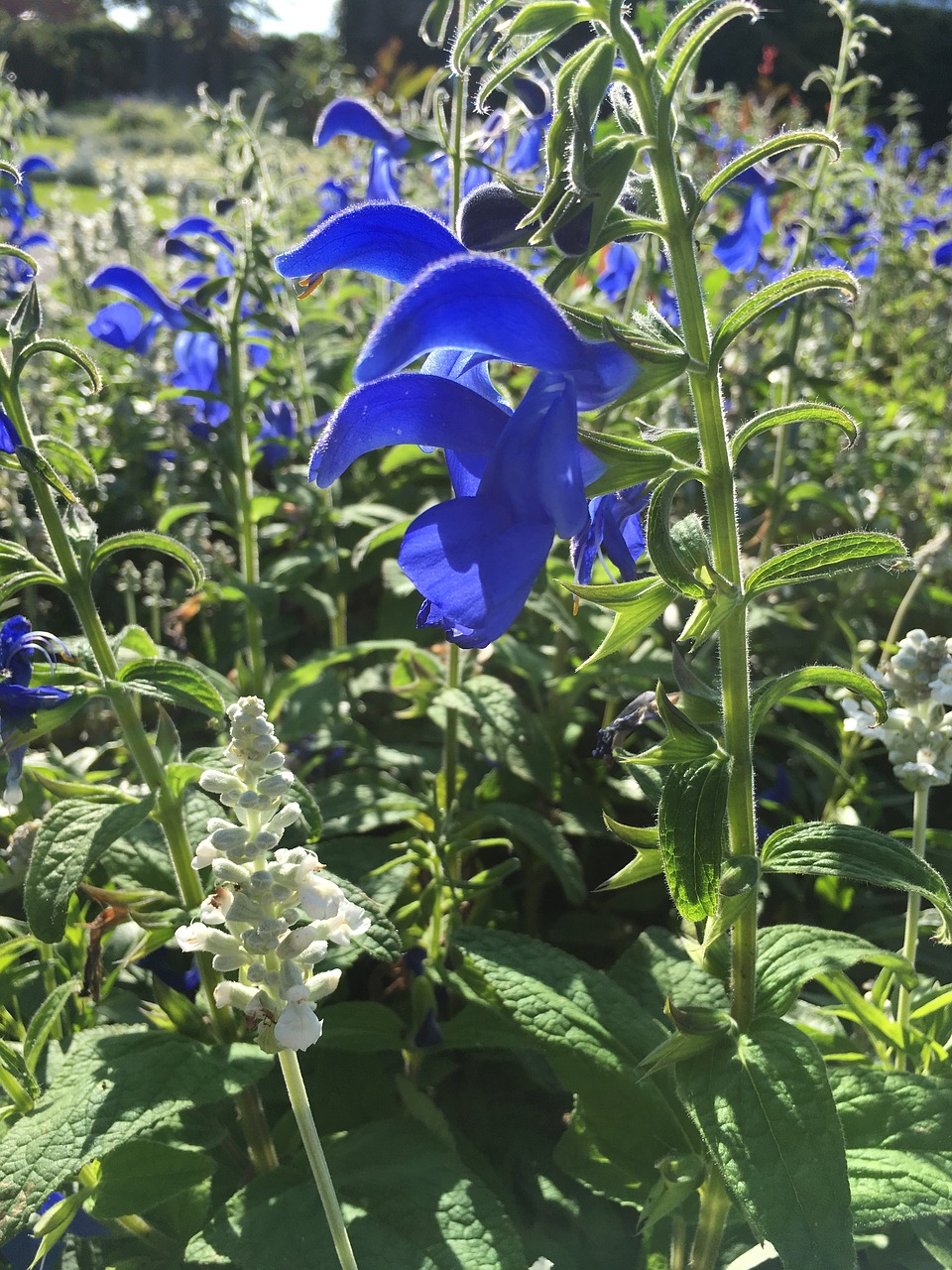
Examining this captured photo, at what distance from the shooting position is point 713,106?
9.79m

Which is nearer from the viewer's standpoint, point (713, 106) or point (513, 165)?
point (513, 165)

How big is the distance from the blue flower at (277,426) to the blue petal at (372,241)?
2.30m

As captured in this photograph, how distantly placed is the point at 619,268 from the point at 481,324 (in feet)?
9.75

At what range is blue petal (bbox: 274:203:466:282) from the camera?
117 centimetres


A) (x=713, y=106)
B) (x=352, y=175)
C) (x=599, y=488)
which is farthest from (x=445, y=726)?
(x=713, y=106)

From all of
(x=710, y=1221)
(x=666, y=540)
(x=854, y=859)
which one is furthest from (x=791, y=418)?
(x=710, y=1221)

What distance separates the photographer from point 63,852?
168cm

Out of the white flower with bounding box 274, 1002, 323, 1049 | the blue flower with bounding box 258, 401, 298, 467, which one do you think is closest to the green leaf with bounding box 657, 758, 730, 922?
the white flower with bounding box 274, 1002, 323, 1049

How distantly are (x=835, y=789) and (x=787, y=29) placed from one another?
23.7m

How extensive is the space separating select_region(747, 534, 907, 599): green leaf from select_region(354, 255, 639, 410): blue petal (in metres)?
0.35

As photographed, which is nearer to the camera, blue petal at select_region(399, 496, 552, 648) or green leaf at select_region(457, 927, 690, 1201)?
blue petal at select_region(399, 496, 552, 648)

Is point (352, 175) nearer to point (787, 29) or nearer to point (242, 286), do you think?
point (242, 286)

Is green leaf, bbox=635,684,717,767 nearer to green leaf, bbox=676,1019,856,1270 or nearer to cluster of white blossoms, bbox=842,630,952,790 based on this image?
green leaf, bbox=676,1019,856,1270

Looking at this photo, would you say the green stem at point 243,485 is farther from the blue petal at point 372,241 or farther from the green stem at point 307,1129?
the blue petal at point 372,241
